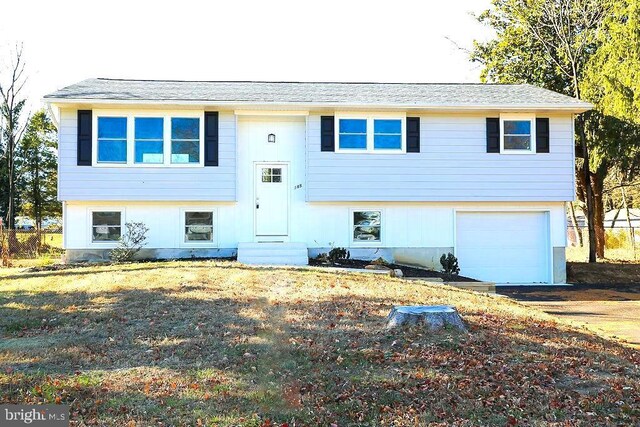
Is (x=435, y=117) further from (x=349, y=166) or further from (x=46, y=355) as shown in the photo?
(x=46, y=355)

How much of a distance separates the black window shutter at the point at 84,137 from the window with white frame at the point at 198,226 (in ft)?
9.58

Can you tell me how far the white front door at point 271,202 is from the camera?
15.6m

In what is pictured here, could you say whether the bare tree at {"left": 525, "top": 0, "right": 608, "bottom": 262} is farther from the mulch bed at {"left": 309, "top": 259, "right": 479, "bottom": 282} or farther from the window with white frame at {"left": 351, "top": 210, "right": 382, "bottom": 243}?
the window with white frame at {"left": 351, "top": 210, "right": 382, "bottom": 243}

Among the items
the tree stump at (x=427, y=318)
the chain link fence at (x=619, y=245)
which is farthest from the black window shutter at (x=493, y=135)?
the tree stump at (x=427, y=318)

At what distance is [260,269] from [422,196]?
5501mm

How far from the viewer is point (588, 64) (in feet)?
61.8

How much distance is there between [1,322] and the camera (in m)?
7.58

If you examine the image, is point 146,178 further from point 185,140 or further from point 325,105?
point 325,105

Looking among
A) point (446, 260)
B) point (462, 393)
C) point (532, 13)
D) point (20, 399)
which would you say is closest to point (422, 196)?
point (446, 260)

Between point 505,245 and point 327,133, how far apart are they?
6012 mm

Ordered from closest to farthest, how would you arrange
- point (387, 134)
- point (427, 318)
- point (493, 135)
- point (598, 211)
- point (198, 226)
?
point (427, 318) < point (198, 226) < point (387, 134) < point (493, 135) < point (598, 211)

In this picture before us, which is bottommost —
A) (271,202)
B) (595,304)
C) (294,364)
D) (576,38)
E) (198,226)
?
(595,304)

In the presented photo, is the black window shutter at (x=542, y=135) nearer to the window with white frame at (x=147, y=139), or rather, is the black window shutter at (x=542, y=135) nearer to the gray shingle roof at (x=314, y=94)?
the gray shingle roof at (x=314, y=94)

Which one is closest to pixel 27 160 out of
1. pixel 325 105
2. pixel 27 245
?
pixel 27 245
